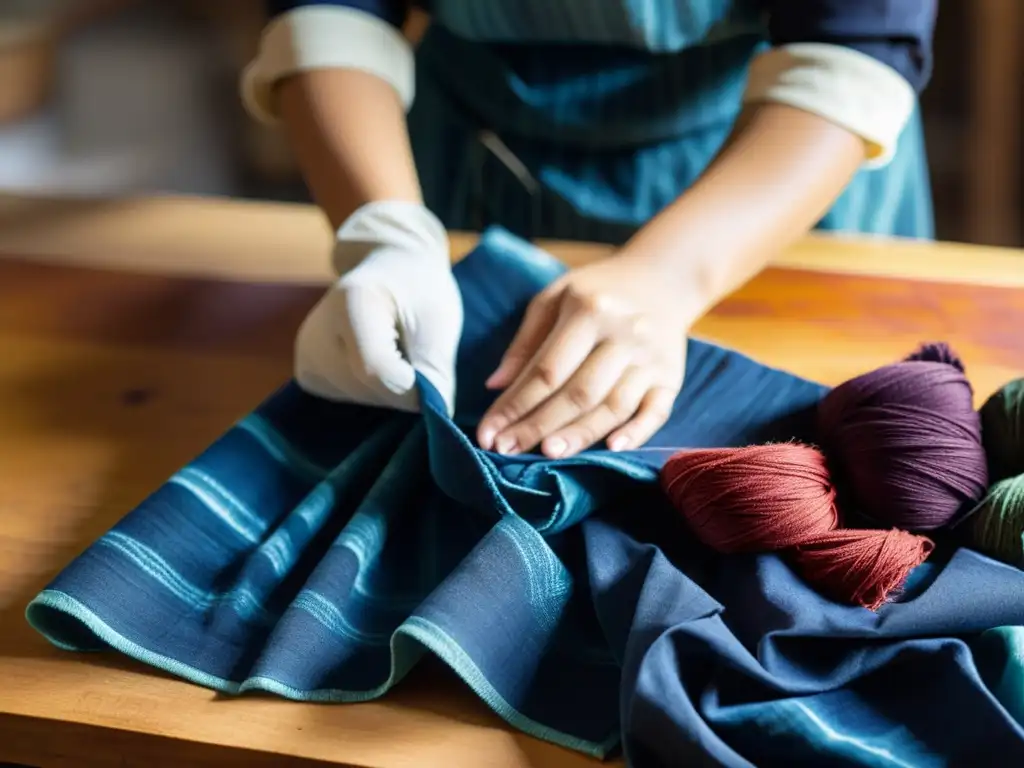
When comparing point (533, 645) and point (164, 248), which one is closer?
point (533, 645)

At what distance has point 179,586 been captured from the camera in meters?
0.56

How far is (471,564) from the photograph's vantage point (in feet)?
1.71

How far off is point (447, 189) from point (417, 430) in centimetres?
44

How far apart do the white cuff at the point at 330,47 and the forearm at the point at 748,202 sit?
280 mm

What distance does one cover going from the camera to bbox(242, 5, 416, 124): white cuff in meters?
0.87

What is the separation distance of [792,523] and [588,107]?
49cm

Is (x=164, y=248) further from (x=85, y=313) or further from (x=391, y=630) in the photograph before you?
(x=391, y=630)

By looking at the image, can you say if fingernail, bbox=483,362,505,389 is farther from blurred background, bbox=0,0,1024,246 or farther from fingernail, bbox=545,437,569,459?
blurred background, bbox=0,0,1024,246

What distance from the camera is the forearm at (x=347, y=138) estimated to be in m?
0.81

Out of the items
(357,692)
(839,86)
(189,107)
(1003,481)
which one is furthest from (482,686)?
(189,107)

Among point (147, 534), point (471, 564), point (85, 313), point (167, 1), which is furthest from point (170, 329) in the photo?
point (167, 1)

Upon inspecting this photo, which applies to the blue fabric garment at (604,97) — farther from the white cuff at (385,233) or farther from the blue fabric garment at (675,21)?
the white cuff at (385,233)

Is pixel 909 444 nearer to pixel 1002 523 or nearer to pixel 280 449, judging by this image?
pixel 1002 523

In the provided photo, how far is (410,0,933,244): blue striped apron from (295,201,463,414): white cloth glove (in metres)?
0.26
